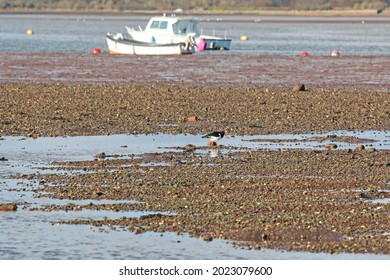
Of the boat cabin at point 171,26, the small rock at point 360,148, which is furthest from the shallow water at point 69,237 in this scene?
the boat cabin at point 171,26

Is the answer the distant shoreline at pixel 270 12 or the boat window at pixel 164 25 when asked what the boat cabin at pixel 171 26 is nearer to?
the boat window at pixel 164 25

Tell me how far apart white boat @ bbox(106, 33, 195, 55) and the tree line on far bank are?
8962 cm

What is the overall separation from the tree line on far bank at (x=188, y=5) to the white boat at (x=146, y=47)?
89618 millimetres

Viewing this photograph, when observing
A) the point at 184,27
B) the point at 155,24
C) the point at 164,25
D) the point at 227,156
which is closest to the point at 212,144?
the point at 227,156

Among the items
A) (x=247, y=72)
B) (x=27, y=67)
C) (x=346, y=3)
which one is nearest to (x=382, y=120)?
(x=247, y=72)

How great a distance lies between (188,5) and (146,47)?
314 feet

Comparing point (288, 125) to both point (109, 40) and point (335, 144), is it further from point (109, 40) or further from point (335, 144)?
point (109, 40)

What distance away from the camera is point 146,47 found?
50.8m

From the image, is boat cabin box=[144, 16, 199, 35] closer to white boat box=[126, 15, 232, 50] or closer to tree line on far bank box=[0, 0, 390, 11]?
white boat box=[126, 15, 232, 50]

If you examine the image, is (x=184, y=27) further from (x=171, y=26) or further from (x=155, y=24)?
(x=155, y=24)

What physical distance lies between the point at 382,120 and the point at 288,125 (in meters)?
2.24

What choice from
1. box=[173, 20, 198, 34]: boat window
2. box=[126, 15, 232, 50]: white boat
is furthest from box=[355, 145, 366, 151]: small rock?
box=[173, 20, 198, 34]: boat window

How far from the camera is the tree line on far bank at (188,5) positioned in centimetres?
14325
